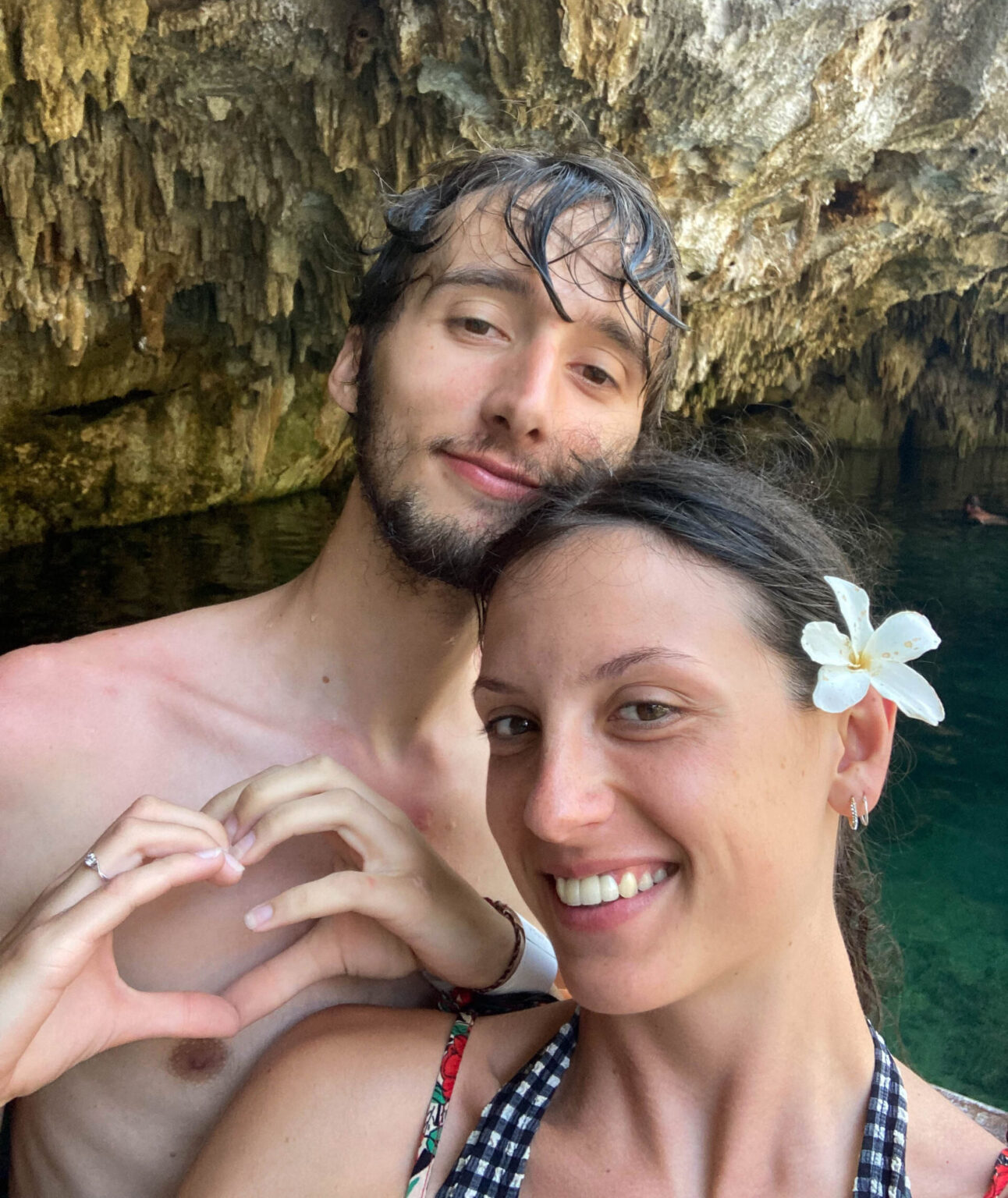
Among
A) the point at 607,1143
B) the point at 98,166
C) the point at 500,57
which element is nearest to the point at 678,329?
the point at 607,1143

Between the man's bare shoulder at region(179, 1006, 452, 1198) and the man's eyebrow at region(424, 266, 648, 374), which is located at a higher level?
the man's eyebrow at region(424, 266, 648, 374)

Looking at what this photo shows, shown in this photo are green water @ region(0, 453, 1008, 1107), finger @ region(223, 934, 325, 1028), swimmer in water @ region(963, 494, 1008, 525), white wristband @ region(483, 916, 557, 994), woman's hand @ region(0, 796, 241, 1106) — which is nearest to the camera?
woman's hand @ region(0, 796, 241, 1106)

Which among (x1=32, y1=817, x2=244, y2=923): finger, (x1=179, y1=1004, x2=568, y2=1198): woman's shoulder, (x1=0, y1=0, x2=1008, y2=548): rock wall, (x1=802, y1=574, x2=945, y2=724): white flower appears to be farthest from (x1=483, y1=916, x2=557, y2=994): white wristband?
(x1=0, y1=0, x2=1008, y2=548): rock wall

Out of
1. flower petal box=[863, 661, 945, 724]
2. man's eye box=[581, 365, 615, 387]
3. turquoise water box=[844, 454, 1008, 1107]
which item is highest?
man's eye box=[581, 365, 615, 387]

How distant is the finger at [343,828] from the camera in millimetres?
1079

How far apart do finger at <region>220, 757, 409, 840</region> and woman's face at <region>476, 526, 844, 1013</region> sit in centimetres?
22

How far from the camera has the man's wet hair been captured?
61.2 inches

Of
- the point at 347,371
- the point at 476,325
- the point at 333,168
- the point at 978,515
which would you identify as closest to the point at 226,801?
→ the point at 476,325

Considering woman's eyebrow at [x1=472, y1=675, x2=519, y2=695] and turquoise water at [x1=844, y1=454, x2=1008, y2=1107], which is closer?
woman's eyebrow at [x1=472, y1=675, x2=519, y2=695]

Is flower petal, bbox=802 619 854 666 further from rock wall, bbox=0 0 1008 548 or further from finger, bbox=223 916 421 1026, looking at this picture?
rock wall, bbox=0 0 1008 548

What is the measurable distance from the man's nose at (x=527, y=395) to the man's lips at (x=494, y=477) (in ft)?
0.16

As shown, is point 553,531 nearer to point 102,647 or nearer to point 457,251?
point 457,251

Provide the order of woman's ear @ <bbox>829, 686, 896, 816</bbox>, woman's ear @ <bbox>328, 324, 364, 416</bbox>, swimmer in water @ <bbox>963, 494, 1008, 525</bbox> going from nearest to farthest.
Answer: woman's ear @ <bbox>829, 686, 896, 816</bbox> < woman's ear @ <bbox>328, 324, 364, 416</bbox> < swimmer in water @ <bbox>963, 494, 1008, 525</bbox>

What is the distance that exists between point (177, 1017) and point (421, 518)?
76 cm
